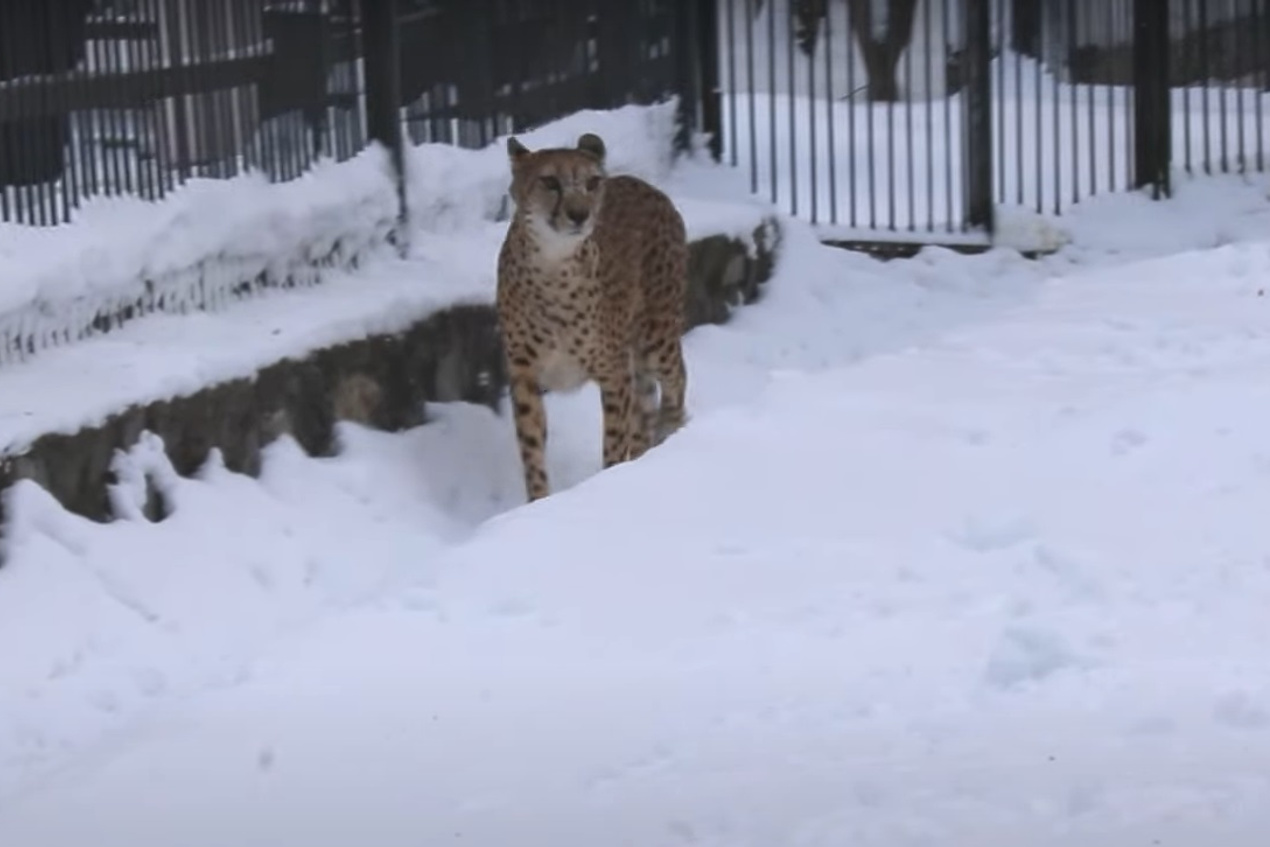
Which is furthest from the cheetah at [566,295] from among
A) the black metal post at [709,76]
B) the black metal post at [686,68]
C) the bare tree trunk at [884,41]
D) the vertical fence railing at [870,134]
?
the bare tree trunk at [884,41]

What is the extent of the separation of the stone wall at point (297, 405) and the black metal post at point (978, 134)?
15.4 feet

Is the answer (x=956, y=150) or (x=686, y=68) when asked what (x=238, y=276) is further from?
(x=956, y=150)

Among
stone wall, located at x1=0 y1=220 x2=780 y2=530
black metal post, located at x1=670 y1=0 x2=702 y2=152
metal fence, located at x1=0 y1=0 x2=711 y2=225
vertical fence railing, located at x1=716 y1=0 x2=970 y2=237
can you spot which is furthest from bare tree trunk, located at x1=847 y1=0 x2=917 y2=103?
stone wall, located at x1=0 y1=220 x2=780 y2=530

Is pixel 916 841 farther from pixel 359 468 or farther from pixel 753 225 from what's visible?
pixel 753 225

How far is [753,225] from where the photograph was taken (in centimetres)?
1390

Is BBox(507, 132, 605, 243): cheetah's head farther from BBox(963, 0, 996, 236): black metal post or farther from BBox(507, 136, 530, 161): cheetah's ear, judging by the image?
BBox(963, 0, 996, 236): black metal post

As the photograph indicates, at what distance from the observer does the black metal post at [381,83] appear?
1174 centimetres

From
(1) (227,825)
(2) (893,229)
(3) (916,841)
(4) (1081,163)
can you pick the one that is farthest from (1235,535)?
(4) (1081,163)

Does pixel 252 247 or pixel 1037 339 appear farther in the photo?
pixel 1037 339

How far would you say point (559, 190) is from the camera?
10.3 metres

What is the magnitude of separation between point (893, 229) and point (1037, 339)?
3.10 meters

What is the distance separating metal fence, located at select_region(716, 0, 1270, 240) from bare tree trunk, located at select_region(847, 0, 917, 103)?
0.21 m

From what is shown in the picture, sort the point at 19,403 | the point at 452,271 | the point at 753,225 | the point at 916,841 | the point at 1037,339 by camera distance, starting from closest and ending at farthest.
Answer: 1. the point at 916,841
2. the point at 19,403
3. the point at 452,271
4. the point at 1037,339
5. the point at 753,225

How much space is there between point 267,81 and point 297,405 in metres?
1.76
